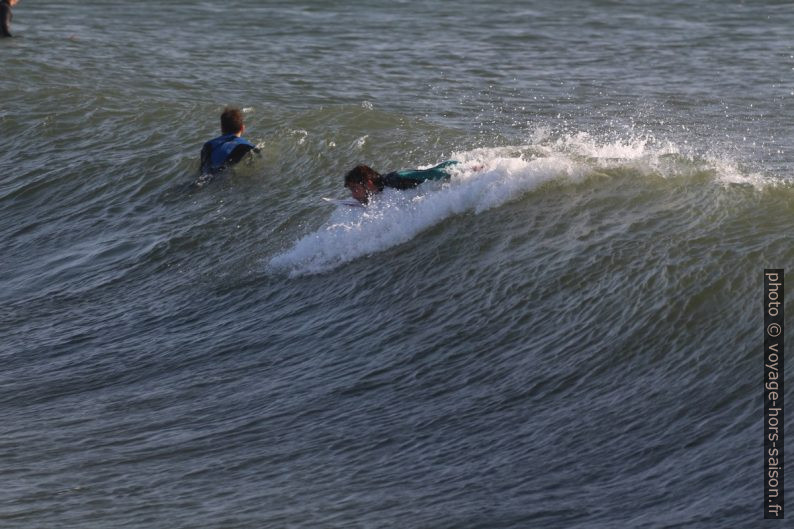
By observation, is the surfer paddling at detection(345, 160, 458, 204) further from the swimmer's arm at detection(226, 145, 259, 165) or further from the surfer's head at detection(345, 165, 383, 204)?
the swimmer's arm at detection(226, 145, 259, 165)

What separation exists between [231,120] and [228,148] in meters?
0.29

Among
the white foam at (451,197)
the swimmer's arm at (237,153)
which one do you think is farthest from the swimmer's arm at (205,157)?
the white foam at (451,197)

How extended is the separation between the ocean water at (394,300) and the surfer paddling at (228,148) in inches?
7.2

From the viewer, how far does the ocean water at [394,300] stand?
6.91m

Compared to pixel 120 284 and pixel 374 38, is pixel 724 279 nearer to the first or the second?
pixel 120 284

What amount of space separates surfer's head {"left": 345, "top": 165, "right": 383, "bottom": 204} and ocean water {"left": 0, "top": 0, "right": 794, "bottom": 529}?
0.48ft

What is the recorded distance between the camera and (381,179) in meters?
11.0

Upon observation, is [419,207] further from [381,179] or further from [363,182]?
[363,182]

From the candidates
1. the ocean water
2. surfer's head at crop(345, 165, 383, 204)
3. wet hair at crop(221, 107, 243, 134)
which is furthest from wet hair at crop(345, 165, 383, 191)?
wet hair at crop(221, 107, 243, 134)

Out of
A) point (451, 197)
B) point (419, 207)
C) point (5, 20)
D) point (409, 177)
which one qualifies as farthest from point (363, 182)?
point (5, 20)

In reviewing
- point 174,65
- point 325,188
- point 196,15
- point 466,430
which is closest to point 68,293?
point 325,188

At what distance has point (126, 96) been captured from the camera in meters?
17.4

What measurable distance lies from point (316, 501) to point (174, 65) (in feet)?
44.8

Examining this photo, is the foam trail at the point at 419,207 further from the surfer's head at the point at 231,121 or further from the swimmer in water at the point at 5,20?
the swimmer in water at the point at 5,20
